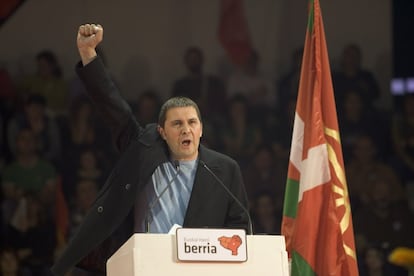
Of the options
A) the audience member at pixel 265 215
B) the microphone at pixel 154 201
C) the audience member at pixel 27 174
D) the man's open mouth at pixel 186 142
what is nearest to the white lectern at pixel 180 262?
the microphone at pixel 154 201

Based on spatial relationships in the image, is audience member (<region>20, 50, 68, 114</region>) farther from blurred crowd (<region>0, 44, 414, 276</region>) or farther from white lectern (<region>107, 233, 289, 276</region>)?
white lectern (<region>107, 233, 289, 276</region>)

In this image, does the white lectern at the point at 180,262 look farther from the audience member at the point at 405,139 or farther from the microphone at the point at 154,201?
→ the audience member at the point at 405,139

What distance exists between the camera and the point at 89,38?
420cm

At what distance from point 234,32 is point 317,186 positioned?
5.21 metres

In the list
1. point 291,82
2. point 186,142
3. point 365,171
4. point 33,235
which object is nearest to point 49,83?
point 33,235

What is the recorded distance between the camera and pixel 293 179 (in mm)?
4797

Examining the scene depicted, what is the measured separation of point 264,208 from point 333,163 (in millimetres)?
3695

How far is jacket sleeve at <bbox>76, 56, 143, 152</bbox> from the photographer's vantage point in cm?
423

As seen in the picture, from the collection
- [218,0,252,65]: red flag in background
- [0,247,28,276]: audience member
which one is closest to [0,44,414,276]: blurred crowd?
[0,247,28,276]: audience member

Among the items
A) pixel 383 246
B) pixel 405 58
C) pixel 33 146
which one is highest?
pixel 405 58

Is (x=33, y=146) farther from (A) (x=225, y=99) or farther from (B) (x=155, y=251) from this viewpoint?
(B) (x=155, y=251)

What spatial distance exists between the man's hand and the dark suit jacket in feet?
0.14

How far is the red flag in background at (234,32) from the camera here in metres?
9.70

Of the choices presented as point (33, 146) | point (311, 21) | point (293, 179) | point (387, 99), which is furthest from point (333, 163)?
point (387, 99)
